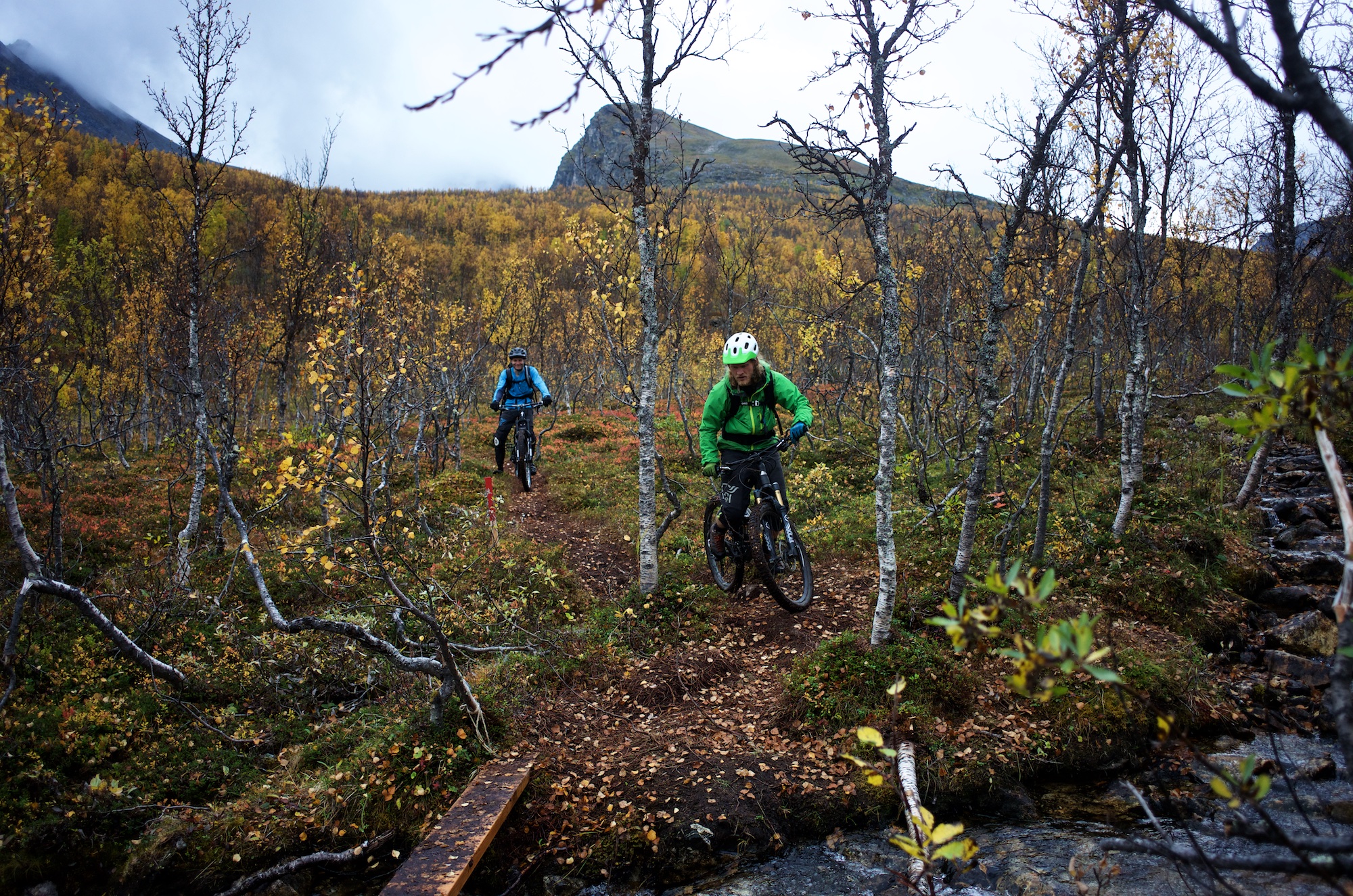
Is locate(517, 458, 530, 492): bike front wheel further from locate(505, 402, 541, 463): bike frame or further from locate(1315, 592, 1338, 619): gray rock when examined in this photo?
locate(1315, 592, 1338, 619): gray rock

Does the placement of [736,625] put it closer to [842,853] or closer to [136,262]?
[842,853]

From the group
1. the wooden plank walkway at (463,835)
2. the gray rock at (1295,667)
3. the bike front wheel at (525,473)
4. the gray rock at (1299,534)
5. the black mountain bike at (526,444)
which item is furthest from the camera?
the bike front wheel at (525,473)

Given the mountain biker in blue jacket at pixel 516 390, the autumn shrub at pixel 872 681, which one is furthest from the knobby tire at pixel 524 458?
the autumn shrub at pixel 872 681

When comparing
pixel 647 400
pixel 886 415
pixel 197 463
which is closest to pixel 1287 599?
pixel 886 415

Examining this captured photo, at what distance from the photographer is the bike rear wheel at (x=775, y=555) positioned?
6.84 metres

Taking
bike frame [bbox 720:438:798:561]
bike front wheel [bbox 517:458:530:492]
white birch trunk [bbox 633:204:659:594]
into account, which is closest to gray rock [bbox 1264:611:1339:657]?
bike frame [bbox 720:438:798:561]

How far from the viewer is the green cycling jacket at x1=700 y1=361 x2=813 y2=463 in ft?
23.1

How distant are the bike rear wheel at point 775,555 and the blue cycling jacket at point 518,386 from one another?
6.04 metres

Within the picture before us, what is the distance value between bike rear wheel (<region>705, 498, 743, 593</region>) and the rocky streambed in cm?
317

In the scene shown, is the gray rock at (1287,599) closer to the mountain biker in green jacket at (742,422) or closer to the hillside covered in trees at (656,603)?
the hillside covered in trees at (656,603)

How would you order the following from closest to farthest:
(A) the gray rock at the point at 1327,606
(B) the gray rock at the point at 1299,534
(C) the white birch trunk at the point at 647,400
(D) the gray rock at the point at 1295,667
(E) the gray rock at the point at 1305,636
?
(D) the gray rock at the point at 1295,667
(E) the gray rock at the point at 1305,636
(A) the gray rock at the point at 1327,606
(C) the white birch trunk at the point at 647,400
(B) the gray rock at the point at 1299,534

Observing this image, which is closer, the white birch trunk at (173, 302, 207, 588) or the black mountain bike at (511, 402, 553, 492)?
the white birch trunk at (173, 302, 207, 588)

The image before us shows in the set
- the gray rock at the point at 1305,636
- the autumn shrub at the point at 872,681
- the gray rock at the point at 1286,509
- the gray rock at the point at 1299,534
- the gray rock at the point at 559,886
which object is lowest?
the gray rock at the point at 559,886

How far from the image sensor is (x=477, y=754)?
18.1 ft
